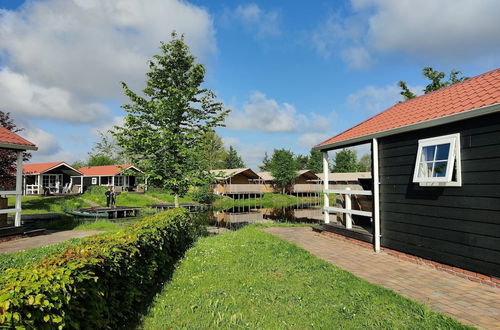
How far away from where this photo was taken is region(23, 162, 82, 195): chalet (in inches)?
1441

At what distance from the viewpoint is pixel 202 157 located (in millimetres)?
11461

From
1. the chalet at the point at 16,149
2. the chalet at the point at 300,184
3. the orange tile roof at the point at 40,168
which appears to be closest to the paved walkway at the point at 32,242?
the chalet at the point at 16,149

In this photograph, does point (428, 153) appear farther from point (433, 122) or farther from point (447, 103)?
point (447, 103)

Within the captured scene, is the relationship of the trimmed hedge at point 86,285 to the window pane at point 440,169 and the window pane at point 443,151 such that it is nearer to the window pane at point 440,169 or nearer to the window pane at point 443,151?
the window pane at point 440,169

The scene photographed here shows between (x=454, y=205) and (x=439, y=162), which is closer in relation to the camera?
(x=454, y=205)

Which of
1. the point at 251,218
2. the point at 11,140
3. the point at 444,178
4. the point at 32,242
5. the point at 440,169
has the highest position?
the point at 11,140

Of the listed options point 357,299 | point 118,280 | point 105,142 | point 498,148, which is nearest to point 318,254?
point 357,299

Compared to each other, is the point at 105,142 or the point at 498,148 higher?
the point at 105,142

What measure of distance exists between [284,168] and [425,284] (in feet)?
141

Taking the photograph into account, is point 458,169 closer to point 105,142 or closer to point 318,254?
point 318,254

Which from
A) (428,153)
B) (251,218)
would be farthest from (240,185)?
(428,153)

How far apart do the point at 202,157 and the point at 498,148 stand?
8.74m

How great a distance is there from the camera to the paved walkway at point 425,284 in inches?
170

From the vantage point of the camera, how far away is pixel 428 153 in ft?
22.2
